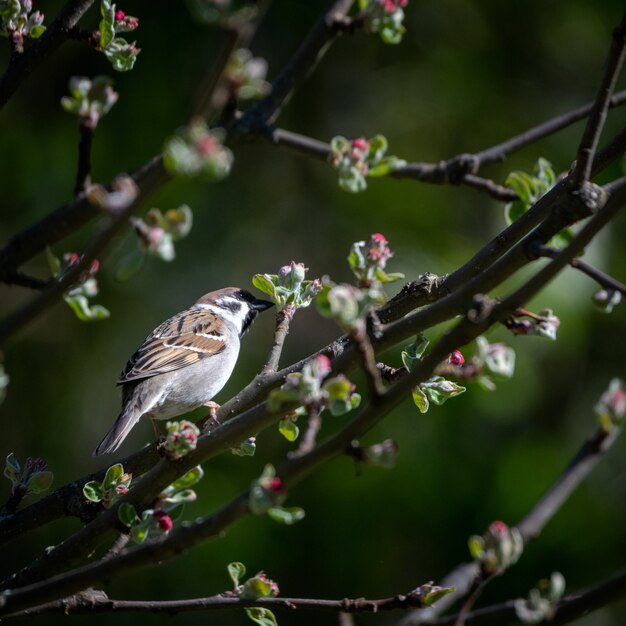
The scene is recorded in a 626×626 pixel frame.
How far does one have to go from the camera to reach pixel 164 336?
11.4 ft

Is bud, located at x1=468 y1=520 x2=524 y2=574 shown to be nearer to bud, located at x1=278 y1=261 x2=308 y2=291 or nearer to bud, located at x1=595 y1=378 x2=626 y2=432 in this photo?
bud, located at x1=595 y1=378 x2=626 y2=432

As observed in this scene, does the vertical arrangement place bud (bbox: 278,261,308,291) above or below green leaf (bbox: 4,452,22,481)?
above

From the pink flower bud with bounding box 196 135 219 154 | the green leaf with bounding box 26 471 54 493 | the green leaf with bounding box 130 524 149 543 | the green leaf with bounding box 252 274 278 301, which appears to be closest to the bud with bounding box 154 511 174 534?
the green leaf with bounding box 130 524 149 543

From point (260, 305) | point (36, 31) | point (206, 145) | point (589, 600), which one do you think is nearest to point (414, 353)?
point (589, 600)

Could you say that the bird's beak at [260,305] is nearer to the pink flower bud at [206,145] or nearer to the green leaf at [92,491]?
the green leaf at [92,491]

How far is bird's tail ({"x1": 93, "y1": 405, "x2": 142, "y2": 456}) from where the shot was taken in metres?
2.68

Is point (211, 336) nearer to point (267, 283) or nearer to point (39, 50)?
point (267, 283)

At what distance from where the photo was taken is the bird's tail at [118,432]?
268 centimetres

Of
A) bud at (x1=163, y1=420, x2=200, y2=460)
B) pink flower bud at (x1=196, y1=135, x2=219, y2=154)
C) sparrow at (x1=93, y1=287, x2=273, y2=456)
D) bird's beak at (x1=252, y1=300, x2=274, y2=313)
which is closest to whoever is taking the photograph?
pink flower bud at (x1=196, y1=135, x2=219, y2=154)

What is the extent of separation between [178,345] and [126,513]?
1.99m

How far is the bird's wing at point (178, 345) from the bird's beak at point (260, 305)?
174mm

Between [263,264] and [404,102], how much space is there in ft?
4.06

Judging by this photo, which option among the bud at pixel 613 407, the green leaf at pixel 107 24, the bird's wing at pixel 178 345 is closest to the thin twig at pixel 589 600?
the bud at pixel 613 407

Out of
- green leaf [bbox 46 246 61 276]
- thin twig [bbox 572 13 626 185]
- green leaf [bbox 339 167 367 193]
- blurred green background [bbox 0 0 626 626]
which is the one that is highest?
thin twig [bbox 572 13 626 185]
